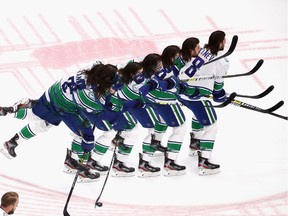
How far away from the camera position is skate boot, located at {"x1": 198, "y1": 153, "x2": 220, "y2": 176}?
33.4 feet

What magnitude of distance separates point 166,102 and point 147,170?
1.96 ft

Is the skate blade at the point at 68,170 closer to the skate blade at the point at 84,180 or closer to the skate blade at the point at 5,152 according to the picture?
the skate blade at the point at 84,180

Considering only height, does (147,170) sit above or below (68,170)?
above

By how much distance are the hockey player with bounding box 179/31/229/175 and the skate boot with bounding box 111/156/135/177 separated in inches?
21.9

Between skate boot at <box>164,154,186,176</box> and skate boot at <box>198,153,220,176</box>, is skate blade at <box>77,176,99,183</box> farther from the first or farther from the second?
skate boot at <box>198,153,220,176</box>

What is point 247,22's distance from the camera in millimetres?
12422

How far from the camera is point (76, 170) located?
33.2 ft

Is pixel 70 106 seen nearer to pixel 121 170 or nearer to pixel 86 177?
pixel 86 177

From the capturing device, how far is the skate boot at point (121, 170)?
399 inches

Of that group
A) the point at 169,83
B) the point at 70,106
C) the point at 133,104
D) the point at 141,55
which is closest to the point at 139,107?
the point at 133,104

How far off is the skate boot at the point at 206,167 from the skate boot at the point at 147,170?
1.10 feet

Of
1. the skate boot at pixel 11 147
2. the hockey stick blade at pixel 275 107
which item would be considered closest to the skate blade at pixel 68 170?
the skate boot at pixel 11 147

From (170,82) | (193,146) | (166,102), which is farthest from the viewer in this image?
(193,146)

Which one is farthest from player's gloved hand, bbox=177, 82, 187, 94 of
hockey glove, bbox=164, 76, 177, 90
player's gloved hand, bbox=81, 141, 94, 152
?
player's gloved hand, bbox=81, 141, 94, 152
